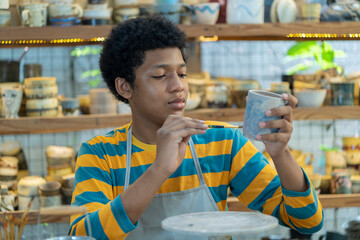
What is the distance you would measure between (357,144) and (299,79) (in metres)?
0.49

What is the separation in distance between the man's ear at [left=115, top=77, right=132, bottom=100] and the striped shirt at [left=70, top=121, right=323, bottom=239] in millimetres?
122

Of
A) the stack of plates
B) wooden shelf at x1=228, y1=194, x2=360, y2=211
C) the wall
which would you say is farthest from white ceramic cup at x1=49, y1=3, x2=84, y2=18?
wooden shelf at x1=228, y1=194, x2=360, y2=211

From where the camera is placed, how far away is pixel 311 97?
9.91 ft

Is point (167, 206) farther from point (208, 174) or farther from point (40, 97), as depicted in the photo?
point (40, 97)

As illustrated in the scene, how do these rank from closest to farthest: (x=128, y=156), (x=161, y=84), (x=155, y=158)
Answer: (x=155, y=158) < (x=161, y=84) < (x=128, y=156)

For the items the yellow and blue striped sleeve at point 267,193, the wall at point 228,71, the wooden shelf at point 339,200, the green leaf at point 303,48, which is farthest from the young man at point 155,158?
the green leaf at point 303,48

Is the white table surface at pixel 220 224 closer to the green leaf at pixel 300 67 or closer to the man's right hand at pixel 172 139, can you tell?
the man's right hand at pixel 172 139

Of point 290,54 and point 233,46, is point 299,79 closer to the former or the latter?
point 290,54

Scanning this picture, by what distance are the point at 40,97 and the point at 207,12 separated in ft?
3.00

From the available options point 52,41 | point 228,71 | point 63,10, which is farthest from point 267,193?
point 228,71

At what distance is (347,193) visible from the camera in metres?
3.04

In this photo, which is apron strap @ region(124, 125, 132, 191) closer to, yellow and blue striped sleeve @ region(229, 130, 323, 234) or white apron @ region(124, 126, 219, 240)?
white apron @ region(124, 126, 219, 240)

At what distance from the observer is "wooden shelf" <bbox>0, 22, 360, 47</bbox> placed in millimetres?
2752

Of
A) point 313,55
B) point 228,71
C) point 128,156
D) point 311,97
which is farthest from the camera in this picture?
point 228,71
